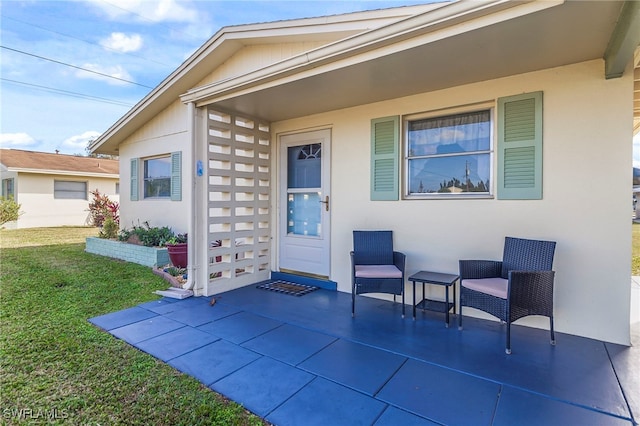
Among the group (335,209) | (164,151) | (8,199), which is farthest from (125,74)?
(335,209)

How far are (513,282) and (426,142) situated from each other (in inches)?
76.0

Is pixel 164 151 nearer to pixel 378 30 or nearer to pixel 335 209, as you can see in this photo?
pixel 335 209

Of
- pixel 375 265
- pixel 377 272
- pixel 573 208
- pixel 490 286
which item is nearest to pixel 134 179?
pixel 375 265

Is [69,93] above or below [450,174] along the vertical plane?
above

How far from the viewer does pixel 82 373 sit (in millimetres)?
2191

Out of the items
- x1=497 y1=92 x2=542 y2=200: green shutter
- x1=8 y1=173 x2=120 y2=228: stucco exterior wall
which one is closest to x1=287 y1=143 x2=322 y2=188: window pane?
x1=497 y1=92 x2=542 y2=200: green shutter

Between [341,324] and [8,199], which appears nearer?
[341,324]

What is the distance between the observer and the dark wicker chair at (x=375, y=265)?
3421 mm

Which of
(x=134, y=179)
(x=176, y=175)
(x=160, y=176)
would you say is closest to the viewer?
(x=176, y=175)

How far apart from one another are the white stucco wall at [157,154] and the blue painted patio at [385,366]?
149 inches

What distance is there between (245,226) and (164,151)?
3753 millimetres

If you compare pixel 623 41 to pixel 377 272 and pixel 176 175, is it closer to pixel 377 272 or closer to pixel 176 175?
pixel 377 272

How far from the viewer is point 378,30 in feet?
8.44

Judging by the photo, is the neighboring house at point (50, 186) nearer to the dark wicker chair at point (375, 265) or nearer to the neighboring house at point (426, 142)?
the neighboring house at point (426, 142)
